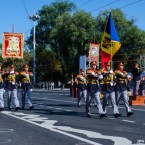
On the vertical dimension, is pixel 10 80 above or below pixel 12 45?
below

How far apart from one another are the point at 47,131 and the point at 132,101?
36.4 feet

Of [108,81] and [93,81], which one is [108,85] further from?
[93,81]

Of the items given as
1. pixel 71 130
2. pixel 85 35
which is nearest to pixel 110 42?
pixel 71 130

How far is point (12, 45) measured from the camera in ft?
90.5

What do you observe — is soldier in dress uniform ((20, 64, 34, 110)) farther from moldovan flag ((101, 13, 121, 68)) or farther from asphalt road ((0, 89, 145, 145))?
moldovan flag ((101, 13, 121, 68))

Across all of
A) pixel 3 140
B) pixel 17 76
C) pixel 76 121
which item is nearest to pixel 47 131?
pixel 3 140

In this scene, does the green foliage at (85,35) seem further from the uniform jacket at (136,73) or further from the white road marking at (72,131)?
the white road marking at (72,131)

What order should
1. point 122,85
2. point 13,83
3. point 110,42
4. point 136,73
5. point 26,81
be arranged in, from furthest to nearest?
point 136,73, point 110,42, point 26,81, point 13,83, point 122,85

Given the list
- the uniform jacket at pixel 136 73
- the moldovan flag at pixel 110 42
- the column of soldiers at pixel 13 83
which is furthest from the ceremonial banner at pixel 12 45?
the column of soldiers at pixel 13 83

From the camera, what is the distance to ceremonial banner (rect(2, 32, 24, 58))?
27391 mm

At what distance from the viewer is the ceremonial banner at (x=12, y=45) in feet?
89.9

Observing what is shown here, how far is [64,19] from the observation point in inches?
2554

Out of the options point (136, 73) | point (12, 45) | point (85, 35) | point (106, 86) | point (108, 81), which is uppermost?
point (85, 35)

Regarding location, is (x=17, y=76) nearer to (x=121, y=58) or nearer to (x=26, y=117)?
(x=26, y=117)
